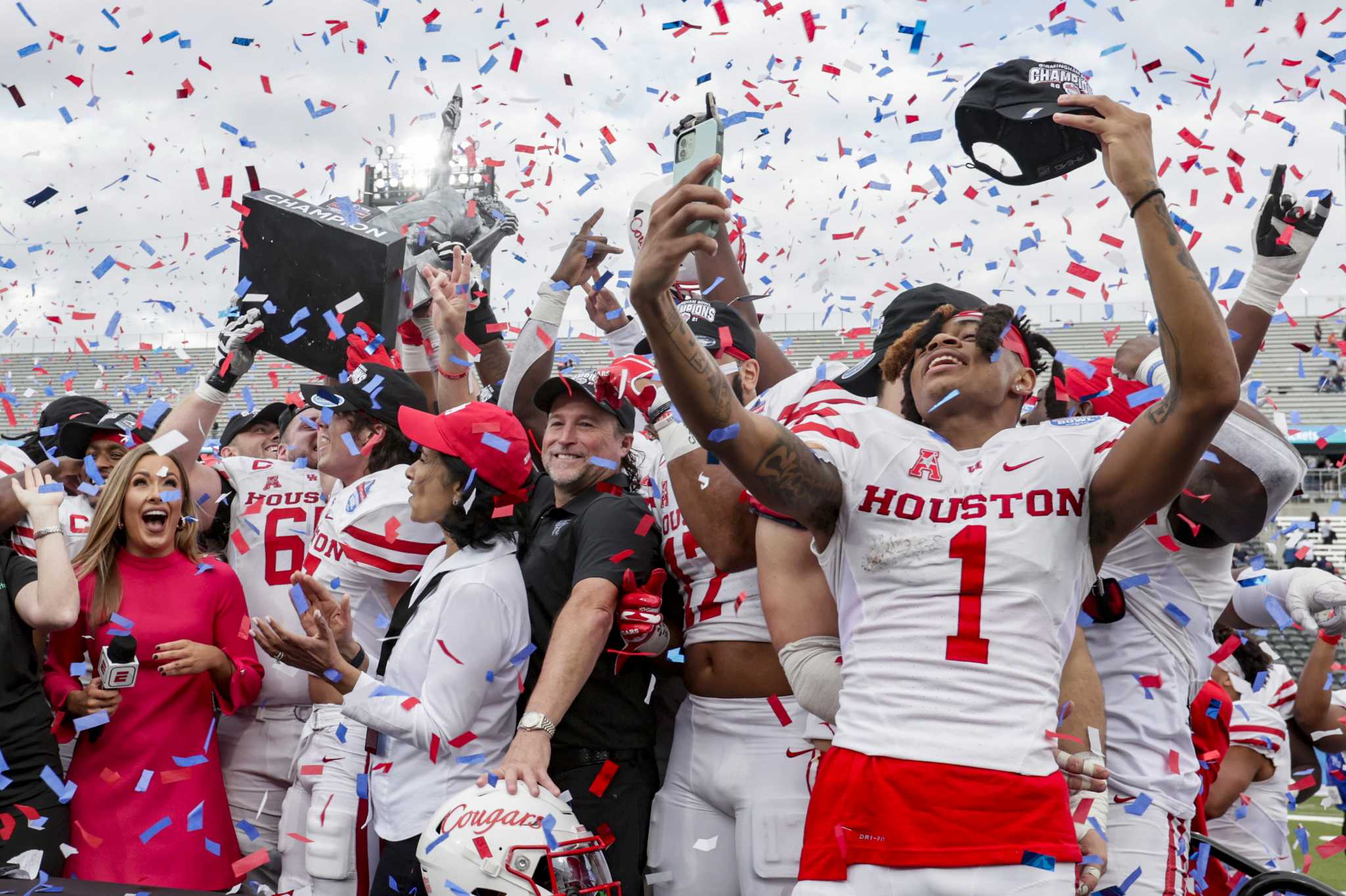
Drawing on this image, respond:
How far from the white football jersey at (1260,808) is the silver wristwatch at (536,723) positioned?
3414 millimetres

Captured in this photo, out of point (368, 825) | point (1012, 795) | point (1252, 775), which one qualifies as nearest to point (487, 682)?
point (368, 825)

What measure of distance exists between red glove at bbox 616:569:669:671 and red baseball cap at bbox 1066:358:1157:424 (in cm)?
137

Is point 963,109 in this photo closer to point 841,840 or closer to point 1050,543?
point 1050,543

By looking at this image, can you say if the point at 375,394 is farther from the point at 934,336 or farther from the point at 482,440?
the point at 934,336

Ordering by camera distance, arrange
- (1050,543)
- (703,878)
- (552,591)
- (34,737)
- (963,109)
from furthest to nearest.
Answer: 1. (34,737)
2. (552,591)
3. (703,878)
4. (963,109)
5. (1050,543)

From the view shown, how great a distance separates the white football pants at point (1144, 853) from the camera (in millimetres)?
2809

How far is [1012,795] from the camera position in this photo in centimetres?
229

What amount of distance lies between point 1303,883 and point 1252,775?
1912mm

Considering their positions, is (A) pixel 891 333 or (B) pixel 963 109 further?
(A) pixel 891 333

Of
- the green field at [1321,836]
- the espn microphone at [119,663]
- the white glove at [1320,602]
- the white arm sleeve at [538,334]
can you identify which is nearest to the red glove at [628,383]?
the white arm sleeve at [538,334]

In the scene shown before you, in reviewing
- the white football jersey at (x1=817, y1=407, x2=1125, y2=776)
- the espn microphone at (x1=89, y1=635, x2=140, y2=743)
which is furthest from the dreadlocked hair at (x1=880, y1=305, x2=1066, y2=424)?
the espn microphone at (x1=89, y1=635, x2=140, y2=743)

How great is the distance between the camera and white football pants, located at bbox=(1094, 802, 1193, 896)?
9.21 feet

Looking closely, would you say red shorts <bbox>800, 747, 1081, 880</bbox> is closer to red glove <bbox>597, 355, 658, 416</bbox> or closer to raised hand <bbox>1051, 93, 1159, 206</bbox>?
raised hand <bbox>1051, 93, 1159, 206</bbox>

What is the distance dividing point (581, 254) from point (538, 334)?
1.18 feet
